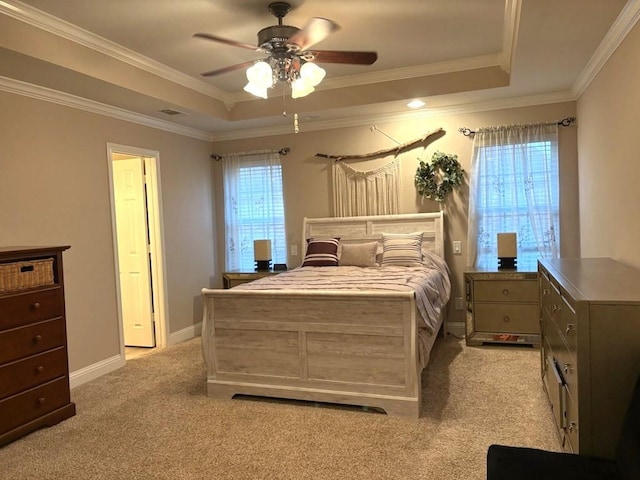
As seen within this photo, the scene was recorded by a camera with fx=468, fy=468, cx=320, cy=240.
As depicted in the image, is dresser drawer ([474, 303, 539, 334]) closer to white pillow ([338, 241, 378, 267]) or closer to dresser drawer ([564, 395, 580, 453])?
white pillow ([338, 241, 378, 267])

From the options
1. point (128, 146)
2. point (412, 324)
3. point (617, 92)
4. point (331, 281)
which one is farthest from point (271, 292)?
point (617, 92)

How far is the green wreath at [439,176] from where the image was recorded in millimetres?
4793

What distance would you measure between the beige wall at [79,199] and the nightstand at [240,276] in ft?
1.64

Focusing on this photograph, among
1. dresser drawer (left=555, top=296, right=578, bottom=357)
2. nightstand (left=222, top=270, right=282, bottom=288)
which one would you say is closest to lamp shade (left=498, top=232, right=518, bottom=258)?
dresser drawer (left=555, top=296, right=578, bottom=357)

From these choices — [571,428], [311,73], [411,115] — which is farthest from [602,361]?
[411,115]

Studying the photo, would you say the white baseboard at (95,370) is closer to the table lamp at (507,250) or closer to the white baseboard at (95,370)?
the white baseboard at (95,370)

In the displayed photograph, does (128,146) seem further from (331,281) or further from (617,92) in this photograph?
(617,92)

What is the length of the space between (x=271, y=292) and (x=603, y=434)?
207 centimetres

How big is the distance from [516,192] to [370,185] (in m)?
1.50

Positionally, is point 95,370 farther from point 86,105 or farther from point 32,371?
point 86,105

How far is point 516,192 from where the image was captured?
466 centimetres

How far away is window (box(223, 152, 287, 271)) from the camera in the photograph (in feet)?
18.1

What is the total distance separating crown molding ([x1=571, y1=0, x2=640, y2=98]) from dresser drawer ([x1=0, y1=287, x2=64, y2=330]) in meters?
3.84

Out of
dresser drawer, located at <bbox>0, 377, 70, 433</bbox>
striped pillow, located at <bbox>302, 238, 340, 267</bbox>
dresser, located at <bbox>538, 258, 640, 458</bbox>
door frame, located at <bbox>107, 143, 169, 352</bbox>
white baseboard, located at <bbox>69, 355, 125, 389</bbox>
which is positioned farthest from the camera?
door frame, located at <bbox>107, 143, 169, 352</bbox>
